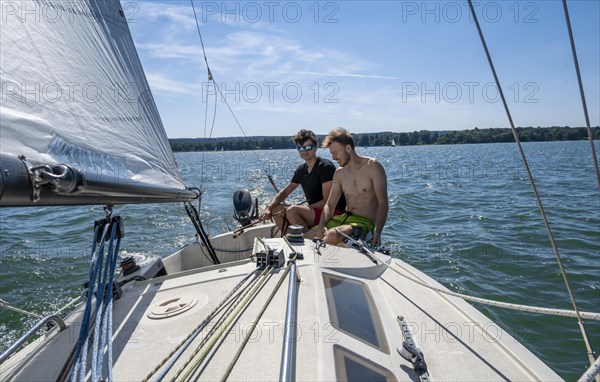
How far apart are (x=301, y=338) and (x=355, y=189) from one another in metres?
2.70

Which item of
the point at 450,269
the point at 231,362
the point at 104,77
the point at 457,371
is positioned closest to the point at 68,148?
the point at 104,77

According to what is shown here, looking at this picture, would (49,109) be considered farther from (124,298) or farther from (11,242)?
(11,242)

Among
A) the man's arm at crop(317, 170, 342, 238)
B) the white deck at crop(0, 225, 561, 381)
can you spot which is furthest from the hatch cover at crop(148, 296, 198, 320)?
the man's arm at crop(317, 170, 342, 238)

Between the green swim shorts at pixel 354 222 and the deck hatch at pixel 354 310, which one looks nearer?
the deck hatch at pixel 354 310

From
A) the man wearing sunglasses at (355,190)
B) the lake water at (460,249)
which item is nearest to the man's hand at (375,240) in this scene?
the man wearing sunglasses at (355,190)

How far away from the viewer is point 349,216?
13.9ft

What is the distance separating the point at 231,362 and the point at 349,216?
285 cm

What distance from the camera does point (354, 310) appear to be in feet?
6.98

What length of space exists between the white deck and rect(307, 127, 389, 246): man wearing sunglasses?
1.54m

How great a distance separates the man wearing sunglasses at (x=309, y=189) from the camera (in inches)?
185

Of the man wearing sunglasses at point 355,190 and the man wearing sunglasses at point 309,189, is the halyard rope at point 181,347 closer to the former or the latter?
the man wearing sunglasses at point 355,190

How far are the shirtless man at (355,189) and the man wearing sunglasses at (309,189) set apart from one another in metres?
0.33

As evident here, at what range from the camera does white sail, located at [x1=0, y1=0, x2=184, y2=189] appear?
1.66m

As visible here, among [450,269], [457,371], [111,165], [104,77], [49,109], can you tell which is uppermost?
[104,77]
